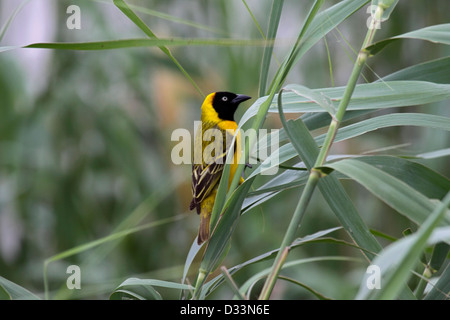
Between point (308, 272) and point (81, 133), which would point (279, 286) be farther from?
point (81, 133)

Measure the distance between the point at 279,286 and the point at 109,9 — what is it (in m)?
1.63

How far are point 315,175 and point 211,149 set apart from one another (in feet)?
2.82

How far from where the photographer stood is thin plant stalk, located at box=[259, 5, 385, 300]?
0.71 metres

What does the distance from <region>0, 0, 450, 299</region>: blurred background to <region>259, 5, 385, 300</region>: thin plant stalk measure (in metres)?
1.39

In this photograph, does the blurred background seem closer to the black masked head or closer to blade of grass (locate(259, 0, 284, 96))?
the black masked head

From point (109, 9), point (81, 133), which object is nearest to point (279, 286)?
point (81, 133)

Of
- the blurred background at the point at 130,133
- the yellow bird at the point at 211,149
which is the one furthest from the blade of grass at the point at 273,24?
the blurred background at the point at 130,133

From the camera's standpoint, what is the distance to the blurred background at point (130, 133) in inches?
91.8

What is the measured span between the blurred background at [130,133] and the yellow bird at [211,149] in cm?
40

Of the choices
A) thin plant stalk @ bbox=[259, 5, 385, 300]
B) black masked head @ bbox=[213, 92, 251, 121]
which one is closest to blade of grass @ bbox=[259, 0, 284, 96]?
thin plant stalk @ bbox=[259, 5, 385, 300]
